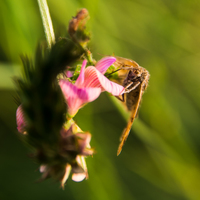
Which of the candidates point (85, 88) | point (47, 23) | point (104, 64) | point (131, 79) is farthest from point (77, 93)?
point (131, 79)

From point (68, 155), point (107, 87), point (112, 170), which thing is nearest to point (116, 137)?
point (112, 170)

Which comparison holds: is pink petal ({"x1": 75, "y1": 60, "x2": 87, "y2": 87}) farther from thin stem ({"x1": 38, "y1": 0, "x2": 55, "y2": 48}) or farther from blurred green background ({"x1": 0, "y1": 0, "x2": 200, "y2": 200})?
blurred green background ({"x1": 0, "y1": 0, "x2": 200, "y2": 200})

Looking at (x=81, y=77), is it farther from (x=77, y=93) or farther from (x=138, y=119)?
(x=138, y=119)

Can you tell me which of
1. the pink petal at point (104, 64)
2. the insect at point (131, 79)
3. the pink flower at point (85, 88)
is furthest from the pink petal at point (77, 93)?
the insect at point (131, 79)

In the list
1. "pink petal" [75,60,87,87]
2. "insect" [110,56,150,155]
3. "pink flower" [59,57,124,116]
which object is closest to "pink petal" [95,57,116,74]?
"pink flower" [59,57,124,116]

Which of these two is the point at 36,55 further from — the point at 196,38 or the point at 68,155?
the point at 196,38

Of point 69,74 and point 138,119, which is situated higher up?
point 69,74

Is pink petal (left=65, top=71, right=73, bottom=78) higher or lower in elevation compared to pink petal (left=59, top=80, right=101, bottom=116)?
lower
